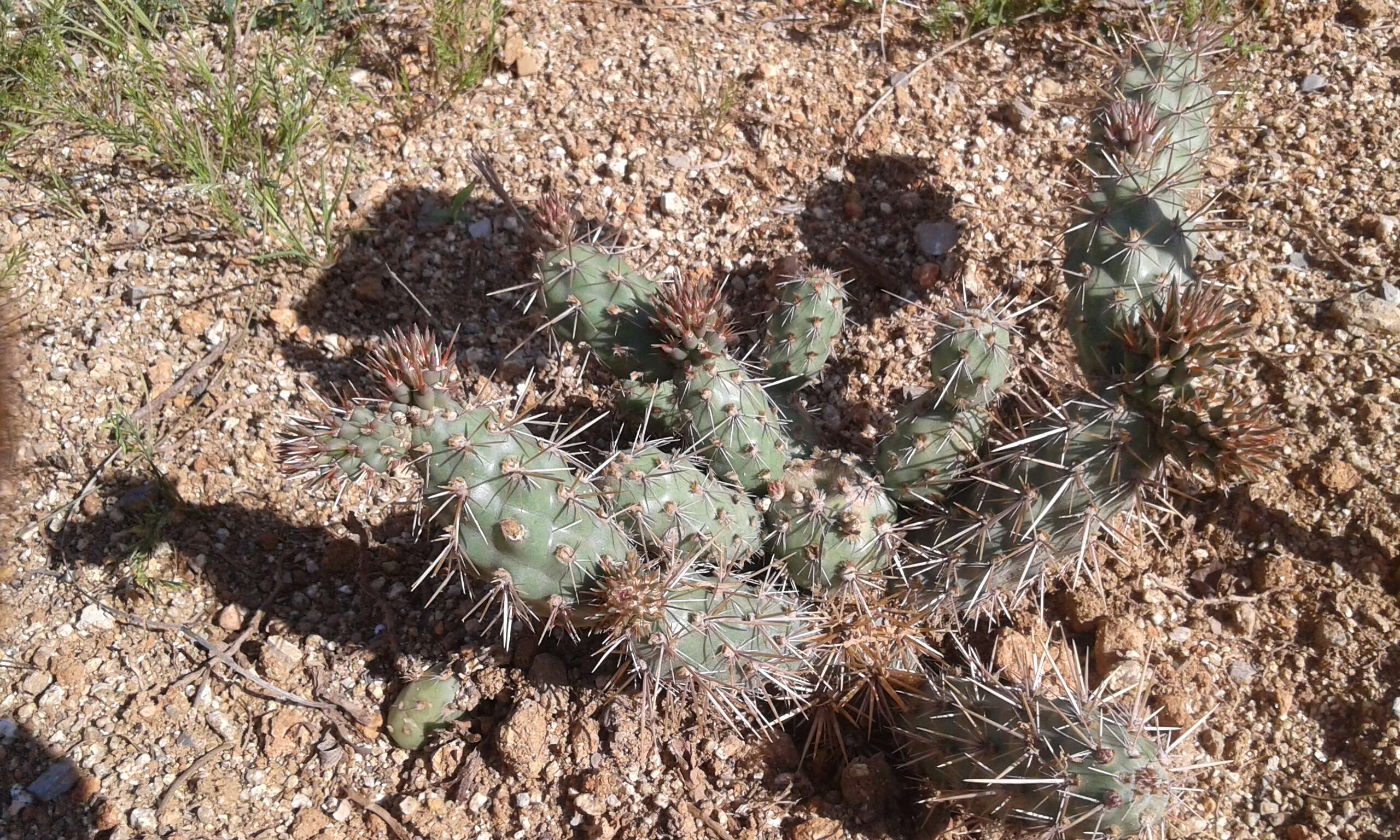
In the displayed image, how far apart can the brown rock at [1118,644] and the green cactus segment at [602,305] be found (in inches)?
58.0

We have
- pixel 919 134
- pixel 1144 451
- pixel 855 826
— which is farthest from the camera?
pixel 919 134

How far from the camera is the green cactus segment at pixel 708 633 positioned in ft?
7.19

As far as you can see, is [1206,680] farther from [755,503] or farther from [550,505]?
[550,505]

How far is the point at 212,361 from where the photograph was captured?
3.19 metres

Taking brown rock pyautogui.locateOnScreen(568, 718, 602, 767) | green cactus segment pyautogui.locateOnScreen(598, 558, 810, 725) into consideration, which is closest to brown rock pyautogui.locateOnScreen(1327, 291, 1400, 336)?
green cactus segment pyautogui.locateOnScreen(598, 558, 810, 725)

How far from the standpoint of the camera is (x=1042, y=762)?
2160 mm

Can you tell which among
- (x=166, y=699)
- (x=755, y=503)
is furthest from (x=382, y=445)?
(x=166, y=699)

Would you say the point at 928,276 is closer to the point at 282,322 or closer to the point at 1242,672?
the point at 1242,672

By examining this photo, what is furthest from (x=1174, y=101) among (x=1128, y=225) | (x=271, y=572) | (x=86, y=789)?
(x=86, y=789)

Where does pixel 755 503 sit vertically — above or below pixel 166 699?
above

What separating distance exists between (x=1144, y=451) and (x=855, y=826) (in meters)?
1.21

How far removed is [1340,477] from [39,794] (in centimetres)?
371

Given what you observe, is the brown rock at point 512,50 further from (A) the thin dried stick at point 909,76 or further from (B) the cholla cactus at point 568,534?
(B) the cholla cactus at point 568,534

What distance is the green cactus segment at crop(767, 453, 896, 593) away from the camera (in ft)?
8.34
